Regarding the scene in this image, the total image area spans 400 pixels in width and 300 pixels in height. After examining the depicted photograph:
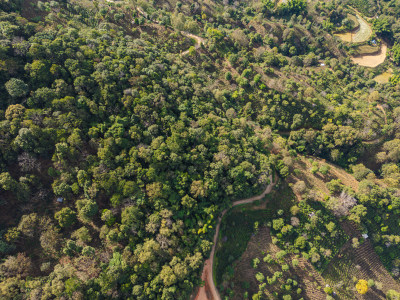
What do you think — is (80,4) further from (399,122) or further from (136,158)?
(399,122)

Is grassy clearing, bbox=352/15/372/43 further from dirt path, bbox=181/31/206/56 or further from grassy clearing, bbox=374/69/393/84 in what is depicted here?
dirt path, bbox=181/31/206/56

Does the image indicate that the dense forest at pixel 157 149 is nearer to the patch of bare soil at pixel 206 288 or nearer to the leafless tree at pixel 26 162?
the leafless tree at pixel 26 162

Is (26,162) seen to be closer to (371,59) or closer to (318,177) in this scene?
(318,177)

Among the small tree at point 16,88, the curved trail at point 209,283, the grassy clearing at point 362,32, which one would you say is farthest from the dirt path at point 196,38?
the grassy clearing at point 362,32

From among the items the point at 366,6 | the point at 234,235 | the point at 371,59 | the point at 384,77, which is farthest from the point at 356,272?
the point at 366,6

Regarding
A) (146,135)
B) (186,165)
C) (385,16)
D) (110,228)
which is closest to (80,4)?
(146,135)

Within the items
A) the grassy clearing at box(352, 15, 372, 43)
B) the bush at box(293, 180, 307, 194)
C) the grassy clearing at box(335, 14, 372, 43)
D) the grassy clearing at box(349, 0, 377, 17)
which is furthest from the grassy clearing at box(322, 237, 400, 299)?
the grassy clearing at box(349, 0, 377, 17)
